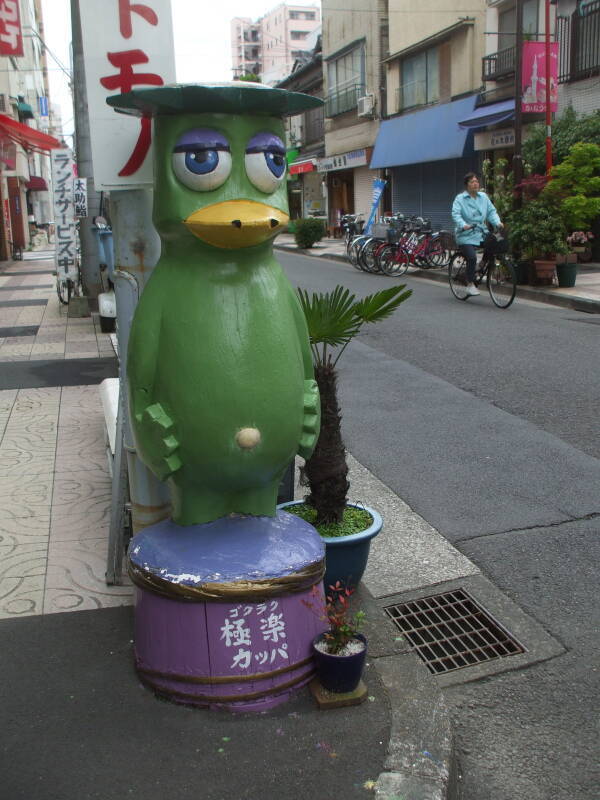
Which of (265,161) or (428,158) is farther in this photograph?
(428,158)

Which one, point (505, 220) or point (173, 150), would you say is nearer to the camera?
point (173, 150)

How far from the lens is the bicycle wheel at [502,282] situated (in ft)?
41.3

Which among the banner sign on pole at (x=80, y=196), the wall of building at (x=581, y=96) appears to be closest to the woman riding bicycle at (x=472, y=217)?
the banner sign on pole at (x=80, y=196)

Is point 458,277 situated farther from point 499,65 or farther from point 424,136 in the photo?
point 424,136

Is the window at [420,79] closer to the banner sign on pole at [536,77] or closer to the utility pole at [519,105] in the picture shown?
the banner sign on pole at [536,77]

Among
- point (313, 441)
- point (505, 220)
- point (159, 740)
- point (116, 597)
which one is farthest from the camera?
point (505, 220)

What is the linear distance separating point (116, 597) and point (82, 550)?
0.61 metres

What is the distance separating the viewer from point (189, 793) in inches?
92.4

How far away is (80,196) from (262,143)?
1141cm

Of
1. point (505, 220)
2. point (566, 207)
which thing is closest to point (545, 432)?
point (566, 207)

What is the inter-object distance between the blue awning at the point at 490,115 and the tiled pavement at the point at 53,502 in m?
14.6

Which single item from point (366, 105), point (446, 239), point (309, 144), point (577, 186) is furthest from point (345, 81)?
point (577, 186)

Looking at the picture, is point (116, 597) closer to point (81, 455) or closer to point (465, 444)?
point (81, 455)

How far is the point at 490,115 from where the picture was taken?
20688 mm
